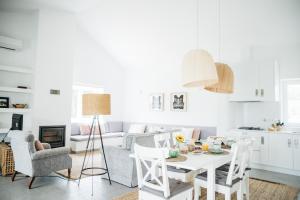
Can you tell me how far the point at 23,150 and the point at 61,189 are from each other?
88 centimetres

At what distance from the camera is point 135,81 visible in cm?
786

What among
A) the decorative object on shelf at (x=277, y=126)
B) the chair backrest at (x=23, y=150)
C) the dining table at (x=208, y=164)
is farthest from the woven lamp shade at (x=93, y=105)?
the decorative object on shelf at (x=277, y=126)

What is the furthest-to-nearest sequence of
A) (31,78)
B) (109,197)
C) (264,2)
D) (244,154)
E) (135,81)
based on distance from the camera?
(135,81), (31,78), (264,2), (109,197), (244,154)

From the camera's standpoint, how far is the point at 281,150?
4305mm

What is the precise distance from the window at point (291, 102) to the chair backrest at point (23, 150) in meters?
5.05

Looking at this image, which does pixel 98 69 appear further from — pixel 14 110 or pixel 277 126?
pixel 277 126

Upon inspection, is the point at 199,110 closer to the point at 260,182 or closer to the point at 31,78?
the point at 260,182

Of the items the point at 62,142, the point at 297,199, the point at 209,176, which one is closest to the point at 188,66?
the point at 209,176

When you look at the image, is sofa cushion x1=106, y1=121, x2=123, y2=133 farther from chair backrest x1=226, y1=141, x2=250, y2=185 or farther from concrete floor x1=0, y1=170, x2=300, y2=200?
chair backrest x1=226, y1=141, x2=250, y2=185

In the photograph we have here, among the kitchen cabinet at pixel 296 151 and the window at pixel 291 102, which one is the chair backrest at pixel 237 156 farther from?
the window at pixel 291 102

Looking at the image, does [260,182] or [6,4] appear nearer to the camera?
[260,182]

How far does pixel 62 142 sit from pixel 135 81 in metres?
3.36

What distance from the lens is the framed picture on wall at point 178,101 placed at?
6461mm

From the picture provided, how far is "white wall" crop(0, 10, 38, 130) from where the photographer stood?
16.3ft
